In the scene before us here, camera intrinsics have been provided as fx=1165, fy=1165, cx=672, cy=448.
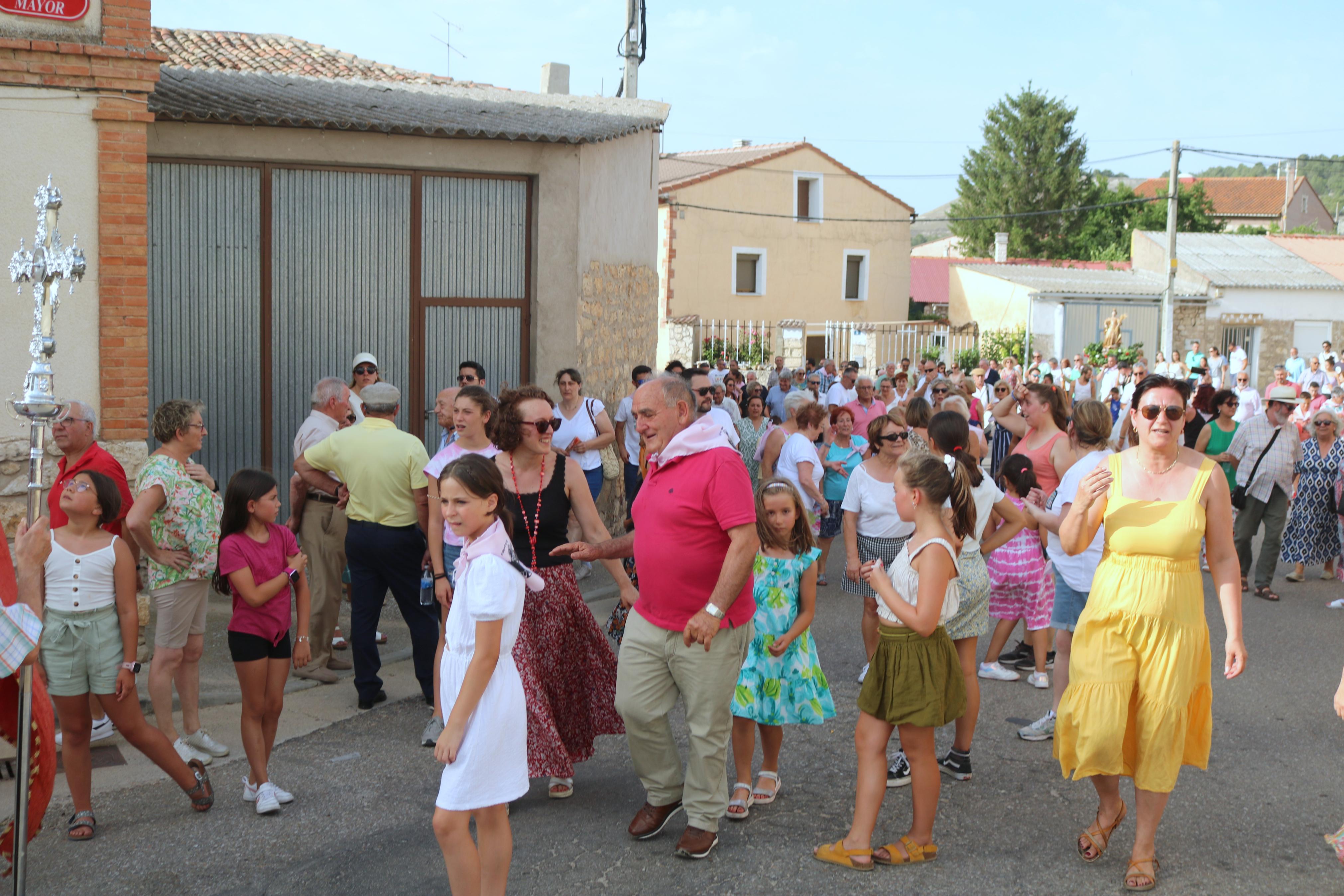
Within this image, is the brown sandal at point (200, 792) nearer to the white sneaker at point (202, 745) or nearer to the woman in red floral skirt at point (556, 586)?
the white sneaker at point (202, 745)

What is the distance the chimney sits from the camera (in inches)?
586

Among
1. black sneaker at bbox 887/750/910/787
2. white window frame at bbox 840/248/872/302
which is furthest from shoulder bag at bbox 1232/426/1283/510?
white window frame at bbox 840/248/872/302

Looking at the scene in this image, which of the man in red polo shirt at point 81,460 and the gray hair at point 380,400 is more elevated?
the gray hair at point 380,400

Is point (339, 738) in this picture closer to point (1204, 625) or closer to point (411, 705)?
point (411, 705)

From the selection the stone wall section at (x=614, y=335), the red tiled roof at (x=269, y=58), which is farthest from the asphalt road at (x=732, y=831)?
→ the red tiled roof at (x=269, y=58)

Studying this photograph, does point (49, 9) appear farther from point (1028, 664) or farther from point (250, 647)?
point (1028, 664)

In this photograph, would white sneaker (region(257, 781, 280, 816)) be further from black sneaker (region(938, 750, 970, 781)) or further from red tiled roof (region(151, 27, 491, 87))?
red tiled roof (region(151, 27, 491, 87))

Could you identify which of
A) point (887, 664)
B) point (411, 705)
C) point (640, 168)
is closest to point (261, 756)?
point (411, 705)

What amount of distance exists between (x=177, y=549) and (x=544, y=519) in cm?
179

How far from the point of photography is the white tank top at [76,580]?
4793mm

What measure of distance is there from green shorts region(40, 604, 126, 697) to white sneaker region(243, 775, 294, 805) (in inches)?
28.3

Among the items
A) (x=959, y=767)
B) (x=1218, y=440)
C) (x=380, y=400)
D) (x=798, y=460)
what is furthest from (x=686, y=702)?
(x=1218, y=440)

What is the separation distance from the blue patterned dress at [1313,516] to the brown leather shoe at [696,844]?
769cm

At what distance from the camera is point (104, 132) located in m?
6.89
